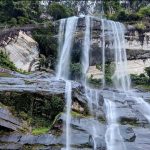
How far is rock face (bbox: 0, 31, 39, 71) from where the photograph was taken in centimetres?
3181

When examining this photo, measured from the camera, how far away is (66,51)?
33312 mm

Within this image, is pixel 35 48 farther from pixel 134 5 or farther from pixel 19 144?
pixel 134 5

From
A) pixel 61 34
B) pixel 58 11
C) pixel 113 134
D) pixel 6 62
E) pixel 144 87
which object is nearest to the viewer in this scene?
pixel 113 134

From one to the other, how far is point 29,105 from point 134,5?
41922mm

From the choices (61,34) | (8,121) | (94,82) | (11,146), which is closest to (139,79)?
(94,82)

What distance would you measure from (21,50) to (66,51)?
3.67m

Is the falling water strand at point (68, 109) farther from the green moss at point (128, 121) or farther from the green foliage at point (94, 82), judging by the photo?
the green foliage at point (94, 82)

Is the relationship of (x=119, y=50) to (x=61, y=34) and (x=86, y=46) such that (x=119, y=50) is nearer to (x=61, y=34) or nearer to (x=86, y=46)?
(x=86, y=46)

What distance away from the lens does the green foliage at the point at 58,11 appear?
41.0 metres

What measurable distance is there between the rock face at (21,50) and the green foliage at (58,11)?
27.3 feet

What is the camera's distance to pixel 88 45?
3419 centimetres

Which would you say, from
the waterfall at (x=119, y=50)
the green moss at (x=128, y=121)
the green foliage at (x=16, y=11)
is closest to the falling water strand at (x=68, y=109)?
the green moss at (x=128, y=121)

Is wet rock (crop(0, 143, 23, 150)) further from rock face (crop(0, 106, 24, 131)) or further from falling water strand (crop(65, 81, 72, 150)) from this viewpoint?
falling water strand (crop(65, 81, 72, 150))

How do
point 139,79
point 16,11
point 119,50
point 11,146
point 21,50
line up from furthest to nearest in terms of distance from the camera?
point 16,11
point 119,50
point 21,50
point 139,79
point 11,146
